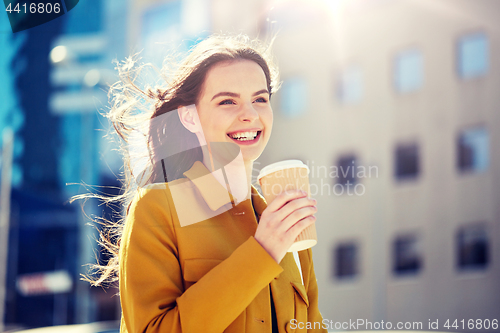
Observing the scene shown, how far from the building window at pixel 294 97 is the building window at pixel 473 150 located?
5.35m

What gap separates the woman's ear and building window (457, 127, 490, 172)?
14.1 meters

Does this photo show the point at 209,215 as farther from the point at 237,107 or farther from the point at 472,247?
the point at 472,247

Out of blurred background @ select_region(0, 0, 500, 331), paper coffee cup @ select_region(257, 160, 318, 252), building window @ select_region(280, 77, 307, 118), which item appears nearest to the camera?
paper coffee cup @ select_region(257, 160, 318, 252)

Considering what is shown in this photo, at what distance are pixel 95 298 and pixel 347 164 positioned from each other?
1045 centimetres

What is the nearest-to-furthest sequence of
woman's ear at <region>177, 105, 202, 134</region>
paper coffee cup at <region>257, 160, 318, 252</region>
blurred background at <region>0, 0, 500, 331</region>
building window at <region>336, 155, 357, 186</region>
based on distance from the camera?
paper coffee cup at <region>257, 160, 318, 252</region> < woman's ear at <region>177, 105, 202, 134</region> < blurred background at <region>0, 0, 500, 331</region> < building window at <region>336, 155, 357, 186</region>

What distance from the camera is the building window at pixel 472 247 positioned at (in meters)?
13.9

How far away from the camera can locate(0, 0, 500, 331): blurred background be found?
14023 millimetres

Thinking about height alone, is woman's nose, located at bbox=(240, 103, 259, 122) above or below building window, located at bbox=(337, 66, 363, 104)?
below

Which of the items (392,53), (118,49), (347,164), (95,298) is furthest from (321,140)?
(95,298)

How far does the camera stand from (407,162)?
49.8ft

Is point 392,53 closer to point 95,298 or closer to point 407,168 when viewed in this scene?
point 407,168

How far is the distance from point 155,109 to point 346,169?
15.0 metres

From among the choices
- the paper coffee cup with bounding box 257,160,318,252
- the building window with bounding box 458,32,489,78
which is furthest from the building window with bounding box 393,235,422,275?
the paper coffee cup with bounding box 257,160,318,252

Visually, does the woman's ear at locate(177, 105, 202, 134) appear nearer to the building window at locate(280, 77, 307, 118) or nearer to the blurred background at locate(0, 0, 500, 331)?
the blurred background at locate(0, 0, 500, 331)
